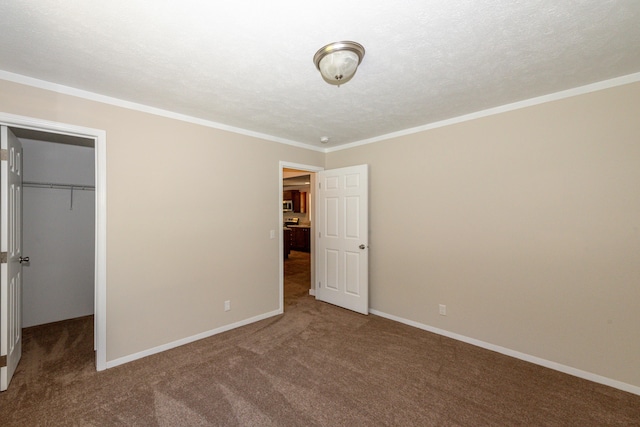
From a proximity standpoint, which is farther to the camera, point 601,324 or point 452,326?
point 452,326

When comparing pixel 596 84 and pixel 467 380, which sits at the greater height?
pixel 596 84

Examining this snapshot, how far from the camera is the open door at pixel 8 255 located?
6.97 feet

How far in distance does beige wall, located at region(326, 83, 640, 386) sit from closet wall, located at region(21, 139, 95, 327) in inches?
164

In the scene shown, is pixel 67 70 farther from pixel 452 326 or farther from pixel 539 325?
pixel 539 325

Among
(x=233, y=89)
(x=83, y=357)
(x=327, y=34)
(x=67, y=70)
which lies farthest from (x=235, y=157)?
(x=83, y=357)

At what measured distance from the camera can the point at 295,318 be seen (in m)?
3.63

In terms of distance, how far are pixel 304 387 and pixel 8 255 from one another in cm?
258

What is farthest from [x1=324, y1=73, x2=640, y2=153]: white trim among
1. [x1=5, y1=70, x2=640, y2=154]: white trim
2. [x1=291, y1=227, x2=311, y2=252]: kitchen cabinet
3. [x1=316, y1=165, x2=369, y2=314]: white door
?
[x1=291, y1=227, x2=311, y2=252]: kitchen cabinet

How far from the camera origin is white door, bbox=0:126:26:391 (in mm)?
2125

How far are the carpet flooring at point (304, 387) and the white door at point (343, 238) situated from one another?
0.89 metres

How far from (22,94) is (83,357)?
2362mm

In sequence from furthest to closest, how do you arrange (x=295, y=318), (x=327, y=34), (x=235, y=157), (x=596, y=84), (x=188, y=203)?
(x=295, y=318), (x=235, y=157), (x=188, y=203), (x=596, y=84), (x=327, y=34)

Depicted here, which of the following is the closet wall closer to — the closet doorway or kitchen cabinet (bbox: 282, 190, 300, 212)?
the closet doorway

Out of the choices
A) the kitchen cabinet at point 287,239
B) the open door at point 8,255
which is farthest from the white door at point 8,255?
the kitchen cabinet at point 287,239
